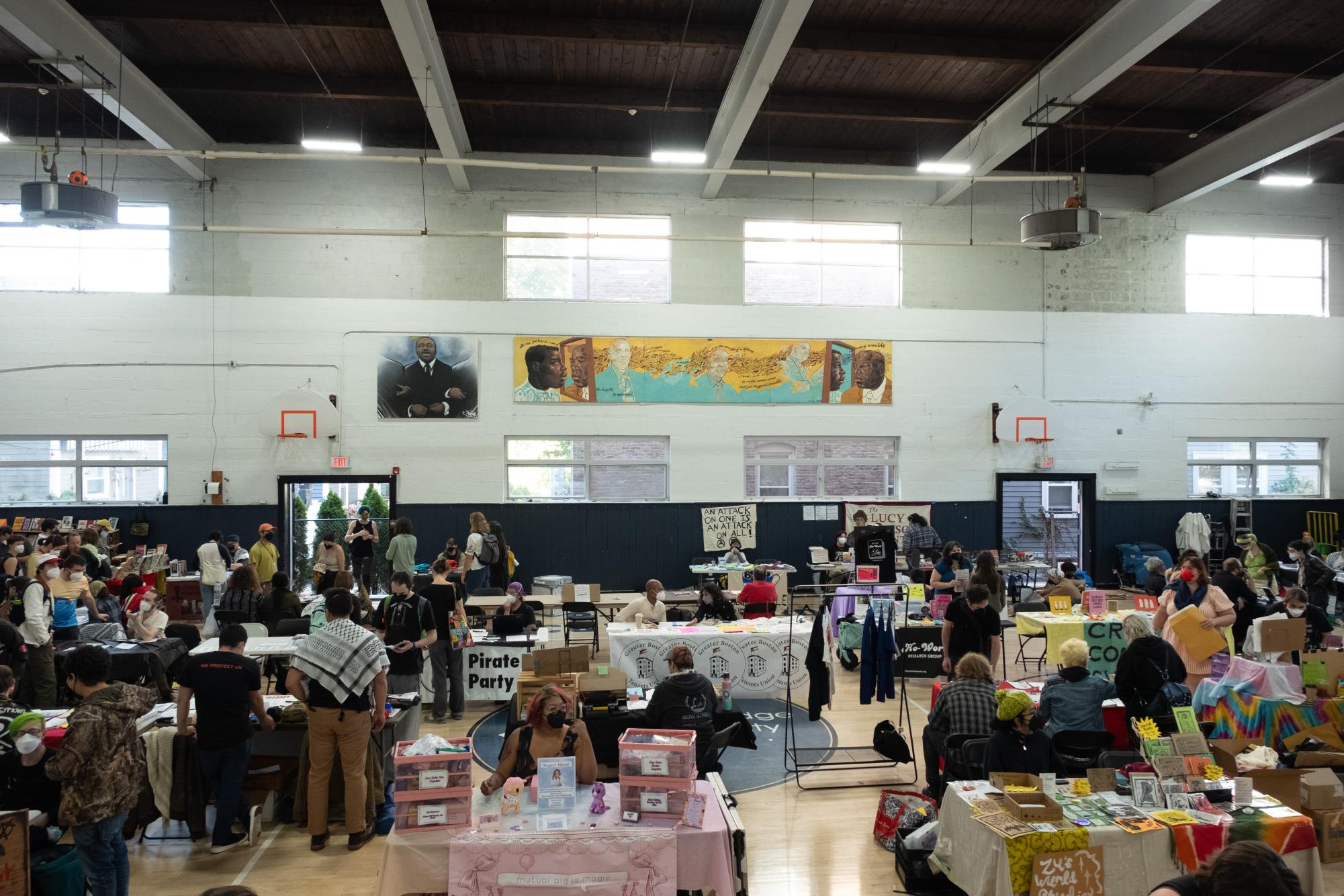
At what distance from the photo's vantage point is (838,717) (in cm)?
830

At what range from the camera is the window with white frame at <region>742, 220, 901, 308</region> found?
49.1 feet

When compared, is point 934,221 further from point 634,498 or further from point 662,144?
point 634,498

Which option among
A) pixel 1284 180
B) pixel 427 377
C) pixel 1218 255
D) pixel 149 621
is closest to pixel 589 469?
pixel 427 377

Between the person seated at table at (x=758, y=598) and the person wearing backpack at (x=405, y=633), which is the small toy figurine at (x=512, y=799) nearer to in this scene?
the person wearing backpack at (x=405, y=633)

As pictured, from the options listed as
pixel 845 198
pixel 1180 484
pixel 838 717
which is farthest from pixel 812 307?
pixel 838 717

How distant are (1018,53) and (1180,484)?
8.60 metres

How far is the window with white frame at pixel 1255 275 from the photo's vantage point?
52.0 feet

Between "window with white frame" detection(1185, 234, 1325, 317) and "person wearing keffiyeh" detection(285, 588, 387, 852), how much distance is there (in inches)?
606

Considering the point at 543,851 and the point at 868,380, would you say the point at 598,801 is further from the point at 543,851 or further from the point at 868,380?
the point at 868,380

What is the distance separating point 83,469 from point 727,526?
995cm

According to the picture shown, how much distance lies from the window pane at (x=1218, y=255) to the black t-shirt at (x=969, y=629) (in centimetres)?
1112

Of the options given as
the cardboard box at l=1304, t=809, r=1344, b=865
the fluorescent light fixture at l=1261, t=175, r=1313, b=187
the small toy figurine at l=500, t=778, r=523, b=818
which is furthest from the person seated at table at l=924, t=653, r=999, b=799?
the fluorescent light fixture at l=1261, t=175, r=1313, b=187

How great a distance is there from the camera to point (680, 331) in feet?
48.1

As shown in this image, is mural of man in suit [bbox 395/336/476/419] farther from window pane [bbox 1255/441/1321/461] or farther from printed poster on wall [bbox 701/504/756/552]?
window pane [bbox 1255/441/1321/461]
